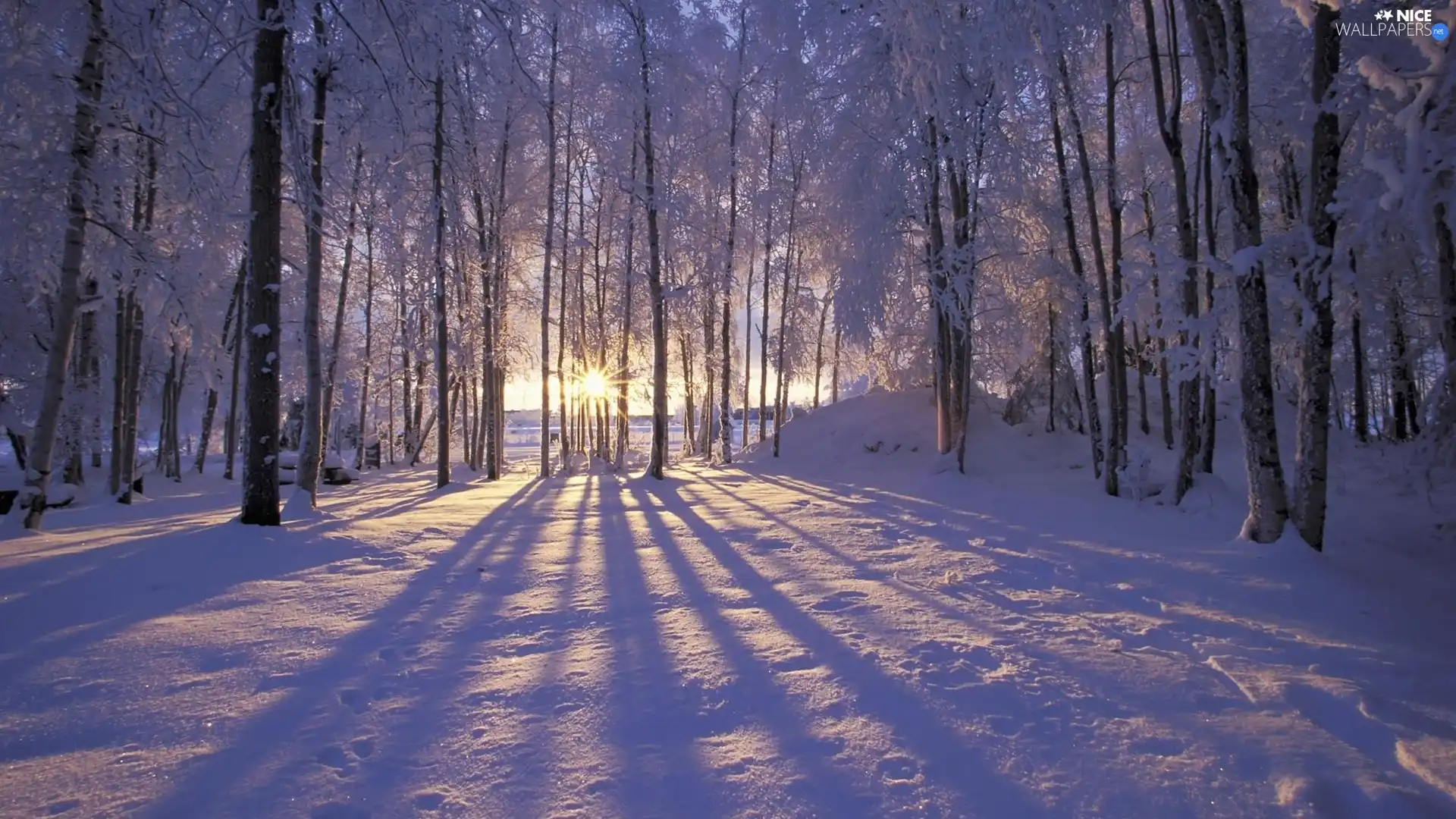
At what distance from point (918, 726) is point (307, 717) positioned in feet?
8.37

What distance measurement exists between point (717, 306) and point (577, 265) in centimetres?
503

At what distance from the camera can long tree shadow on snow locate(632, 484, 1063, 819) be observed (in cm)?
216

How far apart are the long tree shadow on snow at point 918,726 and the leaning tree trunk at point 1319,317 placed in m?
4.77

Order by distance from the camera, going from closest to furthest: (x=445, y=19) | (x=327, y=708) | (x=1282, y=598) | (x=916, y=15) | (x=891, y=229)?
1. (x=327, y=708)
2. (x=1282, y=598)
3. (x=916, y=15)
4. (x=445, y=19)
5. (x=891, y=229)

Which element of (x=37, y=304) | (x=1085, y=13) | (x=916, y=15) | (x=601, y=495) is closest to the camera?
(x=916, y=15)

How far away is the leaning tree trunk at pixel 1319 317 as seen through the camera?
5.37 meters

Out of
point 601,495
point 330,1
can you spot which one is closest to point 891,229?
point 601,495

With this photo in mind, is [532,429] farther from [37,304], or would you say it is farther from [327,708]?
[327,708]

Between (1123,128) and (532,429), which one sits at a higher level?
(1123,128)

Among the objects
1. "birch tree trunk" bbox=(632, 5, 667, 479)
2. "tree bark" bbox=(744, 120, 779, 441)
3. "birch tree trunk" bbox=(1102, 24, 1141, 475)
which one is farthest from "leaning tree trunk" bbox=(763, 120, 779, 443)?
"birch tree trunk" bbox=(1102, 24, 1141, 475)

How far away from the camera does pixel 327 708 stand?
2793 millimetres

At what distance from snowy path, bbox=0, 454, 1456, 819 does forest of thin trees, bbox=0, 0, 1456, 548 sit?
2.10 m

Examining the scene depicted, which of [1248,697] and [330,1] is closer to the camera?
[1248,697]

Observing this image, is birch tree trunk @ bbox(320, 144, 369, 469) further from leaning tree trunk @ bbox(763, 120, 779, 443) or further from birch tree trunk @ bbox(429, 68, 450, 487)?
leaning tree trunk @ bbox(763, 120, 779, 443)
